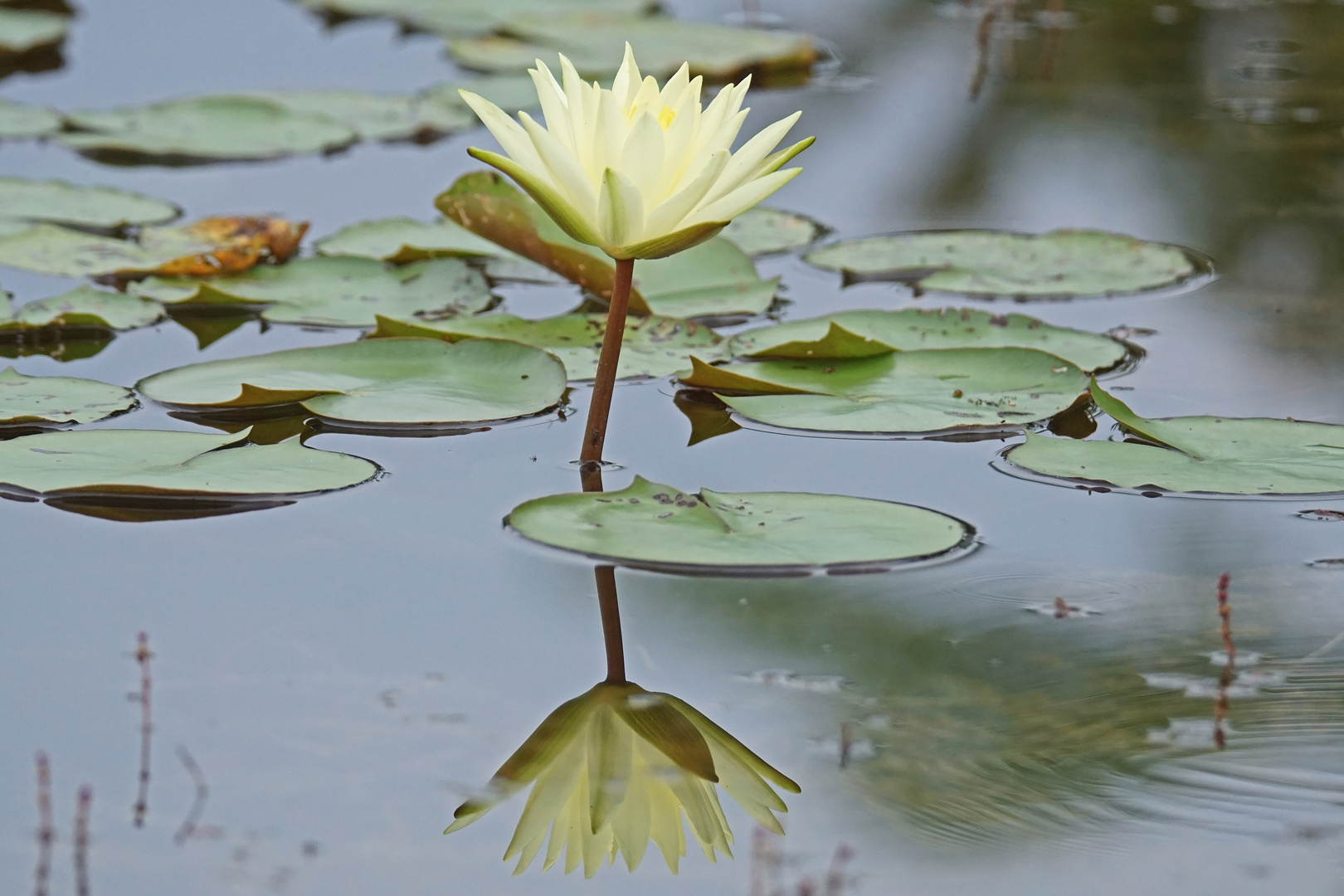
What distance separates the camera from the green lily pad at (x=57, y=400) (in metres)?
2.22

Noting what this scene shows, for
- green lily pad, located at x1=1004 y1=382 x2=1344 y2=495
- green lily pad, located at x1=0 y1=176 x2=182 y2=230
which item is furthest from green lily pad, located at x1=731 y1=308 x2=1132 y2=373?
green lily pad, located at x1=0 y1=176 x2=182 y2=230

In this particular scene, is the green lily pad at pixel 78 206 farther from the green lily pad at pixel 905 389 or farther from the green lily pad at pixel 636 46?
the green lily pad at pixel 636 46

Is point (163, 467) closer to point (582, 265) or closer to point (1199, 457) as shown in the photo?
point (582, 265)

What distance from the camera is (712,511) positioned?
1884mm

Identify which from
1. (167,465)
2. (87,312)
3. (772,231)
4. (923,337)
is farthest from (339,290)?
(923,337)

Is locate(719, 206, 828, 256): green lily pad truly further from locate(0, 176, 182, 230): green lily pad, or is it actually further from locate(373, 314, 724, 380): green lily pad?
locate(0, 176, 182, 230): green lily pad

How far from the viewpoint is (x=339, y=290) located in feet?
9.50

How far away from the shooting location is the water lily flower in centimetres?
130

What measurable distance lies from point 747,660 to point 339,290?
159 cm

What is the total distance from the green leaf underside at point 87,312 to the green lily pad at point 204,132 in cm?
131

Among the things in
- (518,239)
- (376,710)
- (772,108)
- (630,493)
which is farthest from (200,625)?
(772,108)

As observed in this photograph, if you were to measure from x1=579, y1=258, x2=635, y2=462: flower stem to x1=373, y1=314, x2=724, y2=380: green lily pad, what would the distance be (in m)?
0.37

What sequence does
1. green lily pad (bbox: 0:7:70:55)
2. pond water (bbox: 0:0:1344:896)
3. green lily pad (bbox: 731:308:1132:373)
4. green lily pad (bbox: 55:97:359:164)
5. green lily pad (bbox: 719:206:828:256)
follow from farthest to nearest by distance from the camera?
green lily pad (bbox: 0:7:70:55), green lily pad (bbox: 55:97:359:164), green lily pad (bbox: 719:206:828:256), green lily pad (bbox: 731:308:1132:373), pond water (bbox: 0:0:1344:896)

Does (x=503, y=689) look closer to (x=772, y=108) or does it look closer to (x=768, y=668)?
(x=768, y=668)
